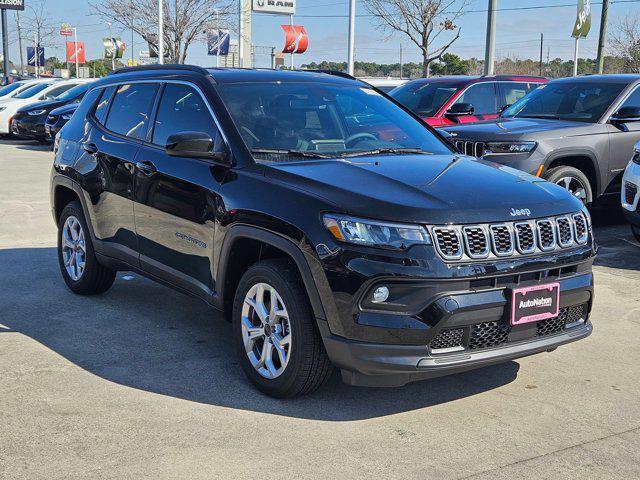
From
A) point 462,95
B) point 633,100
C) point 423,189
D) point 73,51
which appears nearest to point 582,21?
point 462,95

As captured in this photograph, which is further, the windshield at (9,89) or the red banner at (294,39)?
the red banner at (294,39)

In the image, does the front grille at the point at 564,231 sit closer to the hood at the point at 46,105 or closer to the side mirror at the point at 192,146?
the side mirror at the point at 192,146

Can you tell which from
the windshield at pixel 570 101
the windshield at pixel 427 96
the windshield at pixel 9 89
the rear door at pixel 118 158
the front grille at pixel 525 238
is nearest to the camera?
the front grille at pixel 525 238

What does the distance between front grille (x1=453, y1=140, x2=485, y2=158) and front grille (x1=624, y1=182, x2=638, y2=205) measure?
4.95ft

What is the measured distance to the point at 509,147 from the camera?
28.9 feet

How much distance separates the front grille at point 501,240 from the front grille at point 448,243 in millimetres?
205

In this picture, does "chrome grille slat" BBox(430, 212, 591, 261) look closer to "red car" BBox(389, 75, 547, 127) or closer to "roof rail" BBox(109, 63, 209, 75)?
"roof rail" BBox(109, 63, 209, 75)

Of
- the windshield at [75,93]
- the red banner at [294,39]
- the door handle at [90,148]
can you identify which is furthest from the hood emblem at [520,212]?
the red banner at [294,39]

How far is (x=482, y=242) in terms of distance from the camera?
13.3 feet

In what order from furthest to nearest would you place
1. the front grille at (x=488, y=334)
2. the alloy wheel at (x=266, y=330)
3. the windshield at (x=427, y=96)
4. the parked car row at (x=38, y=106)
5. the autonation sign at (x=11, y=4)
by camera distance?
the autonation sign at (x=11, y=4) → the parked car row at (x=38, y=106) → the windshield at (x=427, y=96) → the alloy wheel at (x=266, y=330) → the front grille at (x=488, y=334)

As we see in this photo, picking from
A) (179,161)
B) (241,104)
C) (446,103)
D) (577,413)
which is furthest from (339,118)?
(446,103)

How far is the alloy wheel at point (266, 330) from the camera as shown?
4355mm

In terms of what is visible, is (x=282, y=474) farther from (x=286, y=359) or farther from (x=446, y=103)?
(x=446, y=103)

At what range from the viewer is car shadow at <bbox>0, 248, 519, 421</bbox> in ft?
14.8
